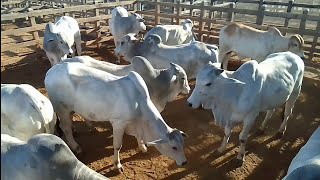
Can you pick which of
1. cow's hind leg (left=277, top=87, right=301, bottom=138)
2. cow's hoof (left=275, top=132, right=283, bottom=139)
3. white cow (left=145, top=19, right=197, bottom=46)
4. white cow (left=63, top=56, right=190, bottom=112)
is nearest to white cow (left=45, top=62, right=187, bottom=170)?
white cow (left=63, top=56, right=190, bottom=112)

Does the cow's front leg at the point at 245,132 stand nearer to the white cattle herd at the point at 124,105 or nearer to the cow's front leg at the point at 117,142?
the white cattle herd at the point at 124,105

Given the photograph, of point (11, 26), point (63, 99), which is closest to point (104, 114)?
point (63, 99)

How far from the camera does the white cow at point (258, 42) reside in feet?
25.3

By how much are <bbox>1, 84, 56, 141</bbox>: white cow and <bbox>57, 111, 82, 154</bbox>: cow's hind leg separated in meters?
0.78

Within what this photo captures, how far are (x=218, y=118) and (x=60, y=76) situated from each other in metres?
2.68

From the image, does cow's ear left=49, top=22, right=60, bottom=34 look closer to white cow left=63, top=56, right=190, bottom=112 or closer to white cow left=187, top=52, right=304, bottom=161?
white cow left=63, top=56, right=190, bottom=112

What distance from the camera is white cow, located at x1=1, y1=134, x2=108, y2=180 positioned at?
2816mm

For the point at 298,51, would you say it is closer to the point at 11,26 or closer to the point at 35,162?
the point at 35,162

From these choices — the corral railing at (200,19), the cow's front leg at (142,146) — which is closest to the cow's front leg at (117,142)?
the cow's front leg at (142,146)

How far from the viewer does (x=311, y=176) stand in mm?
2578

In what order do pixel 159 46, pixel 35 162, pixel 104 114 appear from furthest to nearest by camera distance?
pixel 159 46 < pixel 104 114 < pixel 35 162

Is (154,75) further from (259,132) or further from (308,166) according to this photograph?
(308,166)

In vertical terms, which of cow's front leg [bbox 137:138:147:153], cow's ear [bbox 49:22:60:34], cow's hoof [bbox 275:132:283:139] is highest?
cow's ear [bbox 49:22:60:34]

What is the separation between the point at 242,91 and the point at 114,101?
6.64ft
